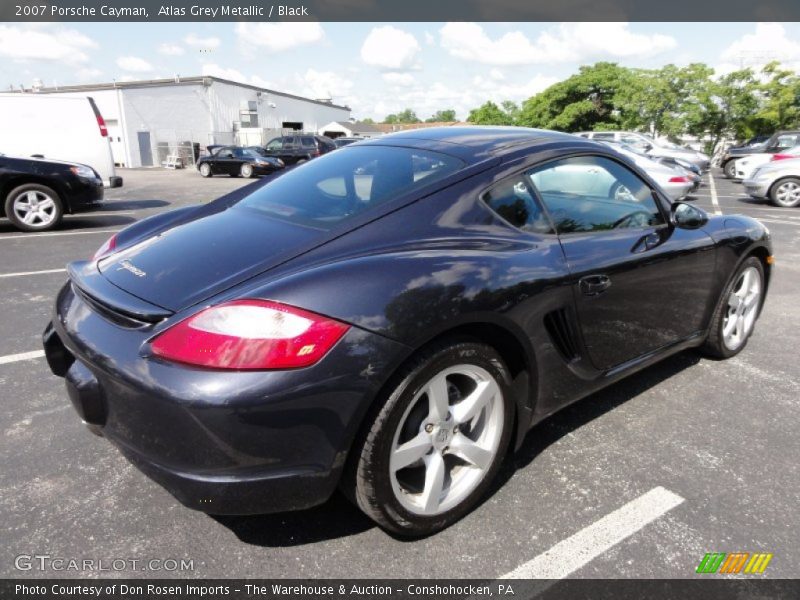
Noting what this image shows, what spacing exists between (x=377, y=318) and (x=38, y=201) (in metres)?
8.53

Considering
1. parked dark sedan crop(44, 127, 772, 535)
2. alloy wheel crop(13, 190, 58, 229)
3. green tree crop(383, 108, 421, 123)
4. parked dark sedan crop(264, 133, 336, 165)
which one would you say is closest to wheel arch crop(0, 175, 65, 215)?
alloy wheel crop(13, 190, 58, 229)

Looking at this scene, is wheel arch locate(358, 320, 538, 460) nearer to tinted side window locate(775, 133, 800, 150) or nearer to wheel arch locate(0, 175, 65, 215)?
wheel arch locate(0, 175, 65, 215)

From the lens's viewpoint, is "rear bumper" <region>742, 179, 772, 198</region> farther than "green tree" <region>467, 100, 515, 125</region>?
No

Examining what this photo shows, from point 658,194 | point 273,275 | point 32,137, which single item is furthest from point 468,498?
point 32,137

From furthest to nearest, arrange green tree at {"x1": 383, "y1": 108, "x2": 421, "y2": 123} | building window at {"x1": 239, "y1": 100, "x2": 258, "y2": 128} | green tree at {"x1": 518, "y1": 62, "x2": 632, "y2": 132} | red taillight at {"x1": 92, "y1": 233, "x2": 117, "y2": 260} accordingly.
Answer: green tree at {"x1": 383, "y1": 108, "x2": 421, "y2": 123} < green tree at {"x1": 518, "y1": 62, "x2": 632, "y2": 132} < building window at {"x1": 239, "y1": 100, "x2": 258, "y2": 128} < red taillight at {"x1": 92, "y1": 233, "x2": 117, "y2": 260}

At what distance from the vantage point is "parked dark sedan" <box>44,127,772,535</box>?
1.71 m

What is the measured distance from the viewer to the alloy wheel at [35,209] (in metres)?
8.23

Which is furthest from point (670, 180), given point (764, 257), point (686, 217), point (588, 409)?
point (588, 409)

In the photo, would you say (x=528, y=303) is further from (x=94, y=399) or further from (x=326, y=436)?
→ (x=94, y=399)

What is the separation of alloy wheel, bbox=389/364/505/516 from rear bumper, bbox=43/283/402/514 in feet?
0.85

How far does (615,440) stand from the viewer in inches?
110

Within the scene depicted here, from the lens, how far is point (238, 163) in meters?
23.2

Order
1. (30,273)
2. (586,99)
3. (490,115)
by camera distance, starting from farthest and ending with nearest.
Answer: (490,115) → (586,99) → (30,273)

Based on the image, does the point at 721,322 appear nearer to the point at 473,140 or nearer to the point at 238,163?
the point at 473,140
